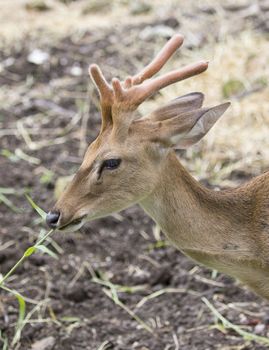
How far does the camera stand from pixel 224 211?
3822mm

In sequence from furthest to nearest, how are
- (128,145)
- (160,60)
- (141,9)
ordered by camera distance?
1. (141,9)
2. (160,60)
3. (128,145)


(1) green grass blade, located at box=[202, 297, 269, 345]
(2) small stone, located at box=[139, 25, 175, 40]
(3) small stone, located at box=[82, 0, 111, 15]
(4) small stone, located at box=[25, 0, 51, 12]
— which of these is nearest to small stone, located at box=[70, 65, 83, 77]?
(2) small stone, located at box=[139, 25, 175, 40]

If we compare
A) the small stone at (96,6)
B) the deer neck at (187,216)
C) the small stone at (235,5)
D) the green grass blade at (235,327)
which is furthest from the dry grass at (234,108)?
the deer neck at (187,216)

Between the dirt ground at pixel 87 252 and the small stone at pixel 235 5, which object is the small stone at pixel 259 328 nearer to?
the dirt ground at pixel 87 252

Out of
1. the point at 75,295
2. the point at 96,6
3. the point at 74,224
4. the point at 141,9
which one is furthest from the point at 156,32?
the point at 74,224

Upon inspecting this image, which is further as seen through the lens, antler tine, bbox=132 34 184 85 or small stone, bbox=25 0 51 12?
small stone, bbox=25 0 51 12

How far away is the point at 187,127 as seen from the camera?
364cm

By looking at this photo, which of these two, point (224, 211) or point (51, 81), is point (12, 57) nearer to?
point (51, 81)

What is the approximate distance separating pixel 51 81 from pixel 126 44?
39.7 inches

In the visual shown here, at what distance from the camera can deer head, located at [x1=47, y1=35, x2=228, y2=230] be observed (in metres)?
3.62

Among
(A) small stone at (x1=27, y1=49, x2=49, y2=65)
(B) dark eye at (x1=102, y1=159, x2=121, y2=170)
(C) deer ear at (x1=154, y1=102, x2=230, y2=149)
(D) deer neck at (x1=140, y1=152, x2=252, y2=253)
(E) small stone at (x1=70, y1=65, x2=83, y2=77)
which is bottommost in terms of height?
(A) small stone at (x1=27, y1=49, x2=49, y2=65)

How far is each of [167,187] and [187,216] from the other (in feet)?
0.51

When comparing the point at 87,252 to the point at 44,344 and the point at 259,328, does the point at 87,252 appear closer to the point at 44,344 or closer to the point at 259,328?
the point at 44,344

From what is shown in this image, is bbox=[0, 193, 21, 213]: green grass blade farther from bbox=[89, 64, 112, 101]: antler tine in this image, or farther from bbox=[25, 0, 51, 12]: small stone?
bbox=[25, 0, 51, 12]: small stone
